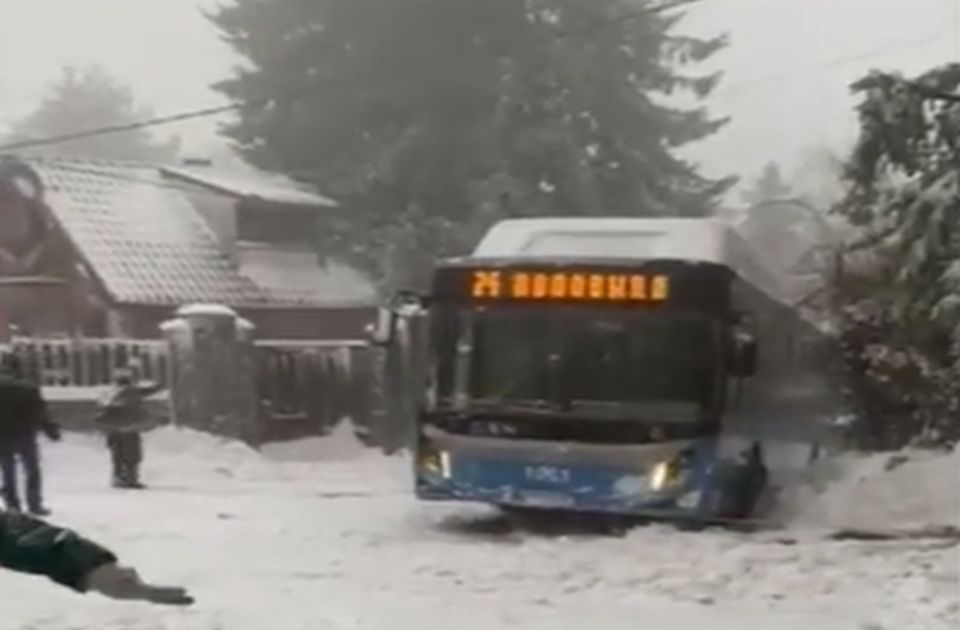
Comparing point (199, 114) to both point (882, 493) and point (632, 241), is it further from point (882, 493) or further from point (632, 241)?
point (882, 493)

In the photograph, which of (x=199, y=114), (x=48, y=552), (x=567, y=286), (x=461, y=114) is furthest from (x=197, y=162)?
(x=48, y=552)

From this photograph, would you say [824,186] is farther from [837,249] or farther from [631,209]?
[631,209]

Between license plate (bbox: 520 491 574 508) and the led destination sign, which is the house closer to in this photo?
the led destination sign

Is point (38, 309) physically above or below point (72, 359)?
above

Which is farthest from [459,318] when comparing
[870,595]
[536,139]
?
[870,595]

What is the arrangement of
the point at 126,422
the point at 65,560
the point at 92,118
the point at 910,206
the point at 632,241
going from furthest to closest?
the point at 126,422 → the point at 632,241 → the point at 92,118 → the point at 910,206 → the point at 65,560

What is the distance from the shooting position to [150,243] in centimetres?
353

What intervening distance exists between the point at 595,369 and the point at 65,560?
2681mm

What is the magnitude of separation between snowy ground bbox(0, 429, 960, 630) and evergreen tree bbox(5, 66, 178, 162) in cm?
70

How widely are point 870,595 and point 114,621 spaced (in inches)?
55.3

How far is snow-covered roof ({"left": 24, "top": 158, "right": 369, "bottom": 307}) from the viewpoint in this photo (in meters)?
3.42

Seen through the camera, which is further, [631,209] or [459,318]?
[459,318]

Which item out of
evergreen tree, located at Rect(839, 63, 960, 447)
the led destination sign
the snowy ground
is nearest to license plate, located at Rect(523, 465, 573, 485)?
the snowy ground

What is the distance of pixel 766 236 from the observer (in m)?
3.34
